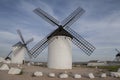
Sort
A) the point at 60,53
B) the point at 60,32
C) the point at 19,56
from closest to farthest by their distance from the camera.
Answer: the point at 60,53 < the point at 60,32 < the point at 19,56

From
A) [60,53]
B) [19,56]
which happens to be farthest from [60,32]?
[19,56]

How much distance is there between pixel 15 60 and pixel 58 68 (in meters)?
21.1

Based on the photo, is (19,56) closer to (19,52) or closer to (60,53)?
(19,52)

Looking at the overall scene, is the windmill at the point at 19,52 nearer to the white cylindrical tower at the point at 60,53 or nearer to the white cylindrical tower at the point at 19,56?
the white cylindrical tower at the point at 19,56

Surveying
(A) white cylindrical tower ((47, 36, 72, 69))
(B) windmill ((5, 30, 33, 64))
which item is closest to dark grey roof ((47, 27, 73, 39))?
(A) white cylindrical tower ((47, 36, 72, 69))

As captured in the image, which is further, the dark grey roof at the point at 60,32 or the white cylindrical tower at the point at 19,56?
the white cylindrical tower at the point at 19,56

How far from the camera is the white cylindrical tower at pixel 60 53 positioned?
26328 millimetres

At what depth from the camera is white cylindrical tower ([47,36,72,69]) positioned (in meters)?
26.3

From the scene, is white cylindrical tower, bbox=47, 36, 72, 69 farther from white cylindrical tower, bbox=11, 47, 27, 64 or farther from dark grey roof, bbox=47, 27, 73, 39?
white cylindrical tower, bbox=11, 47, 27, 64

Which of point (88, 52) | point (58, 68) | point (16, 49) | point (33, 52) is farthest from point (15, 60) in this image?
point (88, 52)

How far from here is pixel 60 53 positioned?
26312 millimetres

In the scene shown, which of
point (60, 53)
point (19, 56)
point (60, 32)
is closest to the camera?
point (60, 53)

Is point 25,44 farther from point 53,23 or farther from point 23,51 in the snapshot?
point 53,23

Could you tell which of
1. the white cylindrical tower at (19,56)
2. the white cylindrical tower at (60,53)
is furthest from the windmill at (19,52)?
the white cylindrical tower at (60,53)
